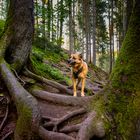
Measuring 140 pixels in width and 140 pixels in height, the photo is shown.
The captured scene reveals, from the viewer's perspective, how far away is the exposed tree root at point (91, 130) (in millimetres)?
4898

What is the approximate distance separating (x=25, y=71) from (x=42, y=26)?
53.2 feet

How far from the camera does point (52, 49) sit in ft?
86.7

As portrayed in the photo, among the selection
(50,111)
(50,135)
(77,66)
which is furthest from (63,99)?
(50,135)

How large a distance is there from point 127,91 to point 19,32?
14.6ft

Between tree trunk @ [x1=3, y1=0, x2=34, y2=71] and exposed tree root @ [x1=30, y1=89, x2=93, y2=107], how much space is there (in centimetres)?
130

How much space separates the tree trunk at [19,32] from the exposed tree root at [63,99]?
130cm

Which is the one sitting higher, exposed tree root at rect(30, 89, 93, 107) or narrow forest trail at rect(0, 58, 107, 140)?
exposed tree root at rect(30, 89, 93, 107)

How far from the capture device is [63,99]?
6.91 m

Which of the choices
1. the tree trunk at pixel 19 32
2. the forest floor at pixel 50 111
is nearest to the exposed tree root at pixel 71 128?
the forest floor at pixel 50 111

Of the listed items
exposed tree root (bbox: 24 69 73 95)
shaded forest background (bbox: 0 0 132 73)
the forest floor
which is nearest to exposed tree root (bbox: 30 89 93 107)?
the forest floor

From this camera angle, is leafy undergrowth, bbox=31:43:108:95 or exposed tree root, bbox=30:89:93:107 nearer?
exposed tree root, bbox=30:89:93:107

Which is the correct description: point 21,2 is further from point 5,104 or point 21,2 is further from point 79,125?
point 79,125

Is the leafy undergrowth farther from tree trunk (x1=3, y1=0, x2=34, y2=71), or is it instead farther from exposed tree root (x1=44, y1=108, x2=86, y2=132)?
exposed tree root (x1=44, y1=108, x2=86, y2=132)

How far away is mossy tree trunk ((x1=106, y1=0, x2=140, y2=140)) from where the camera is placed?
5266 millimetres
